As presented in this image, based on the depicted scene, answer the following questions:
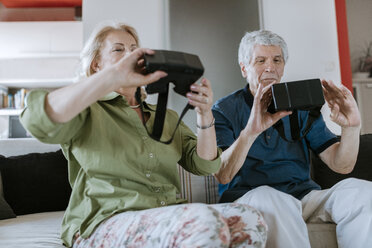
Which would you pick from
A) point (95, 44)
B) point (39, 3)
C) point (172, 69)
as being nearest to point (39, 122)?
point (172, 69)

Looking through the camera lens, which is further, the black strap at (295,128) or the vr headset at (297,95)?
the black strap at (295,128)

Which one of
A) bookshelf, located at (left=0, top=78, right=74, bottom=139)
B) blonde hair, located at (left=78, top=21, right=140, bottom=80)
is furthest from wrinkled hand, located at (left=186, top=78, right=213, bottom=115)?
bookshelf, located at (left=0, top=78, right=74, bottom=139)

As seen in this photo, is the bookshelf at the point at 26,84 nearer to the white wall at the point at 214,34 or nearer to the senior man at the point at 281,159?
the white wall at the point at 214,34

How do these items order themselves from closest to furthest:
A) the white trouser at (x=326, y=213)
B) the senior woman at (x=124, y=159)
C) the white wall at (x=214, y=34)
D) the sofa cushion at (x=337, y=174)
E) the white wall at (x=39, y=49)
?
1. the senior woman at (x=124, y=159)
2. the white trouser at (x=326, y=213)
3. the sofa cushion at (x=337, y=174)
4. the white wall at (x=214, y=34)
5. the white wall at (x=39, y=49)

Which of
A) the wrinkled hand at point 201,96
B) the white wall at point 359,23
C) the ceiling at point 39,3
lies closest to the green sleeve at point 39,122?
the wrinkled hand at point 201,96

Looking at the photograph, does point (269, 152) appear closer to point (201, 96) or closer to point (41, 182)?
point (201, 96)

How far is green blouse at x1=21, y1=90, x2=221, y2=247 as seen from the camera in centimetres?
97

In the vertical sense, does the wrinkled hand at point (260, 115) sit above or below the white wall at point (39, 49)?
below

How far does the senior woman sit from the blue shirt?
0.25 meters

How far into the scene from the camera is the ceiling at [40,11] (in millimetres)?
4449

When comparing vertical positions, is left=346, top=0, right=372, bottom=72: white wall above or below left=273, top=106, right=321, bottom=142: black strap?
above

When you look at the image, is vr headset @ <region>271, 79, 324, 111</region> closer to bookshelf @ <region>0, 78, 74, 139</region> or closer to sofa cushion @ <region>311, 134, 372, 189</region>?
sofa cushion @ <region>311, 134, 372, 189</region>

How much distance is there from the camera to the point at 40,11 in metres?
4.55

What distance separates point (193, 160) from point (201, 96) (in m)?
0.23
